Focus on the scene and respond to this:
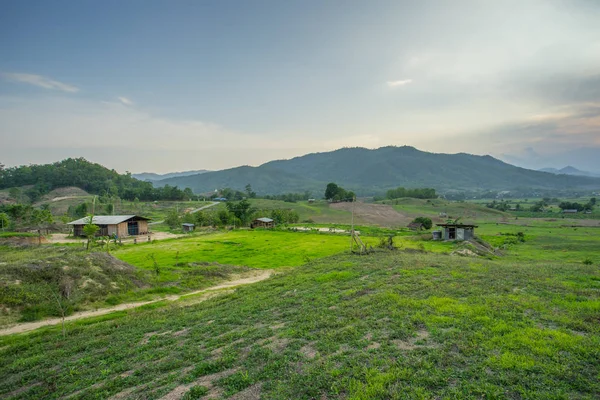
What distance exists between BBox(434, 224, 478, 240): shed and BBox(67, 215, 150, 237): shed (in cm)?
6294

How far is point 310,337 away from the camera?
36.8ft

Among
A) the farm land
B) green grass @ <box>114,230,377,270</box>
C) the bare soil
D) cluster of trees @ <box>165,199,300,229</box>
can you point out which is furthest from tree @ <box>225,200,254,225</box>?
the farm land

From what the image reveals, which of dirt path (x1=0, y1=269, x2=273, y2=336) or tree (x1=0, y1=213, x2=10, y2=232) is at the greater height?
tree (x1=0, y1=213, x2=10, y2=232)

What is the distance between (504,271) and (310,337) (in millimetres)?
15416

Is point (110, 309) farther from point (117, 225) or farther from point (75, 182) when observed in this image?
point (75, 182)

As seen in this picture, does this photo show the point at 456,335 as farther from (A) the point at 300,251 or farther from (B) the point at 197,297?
(A) the point at 300,251

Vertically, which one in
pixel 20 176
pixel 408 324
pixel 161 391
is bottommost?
pixel 161 391

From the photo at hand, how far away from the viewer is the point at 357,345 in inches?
399

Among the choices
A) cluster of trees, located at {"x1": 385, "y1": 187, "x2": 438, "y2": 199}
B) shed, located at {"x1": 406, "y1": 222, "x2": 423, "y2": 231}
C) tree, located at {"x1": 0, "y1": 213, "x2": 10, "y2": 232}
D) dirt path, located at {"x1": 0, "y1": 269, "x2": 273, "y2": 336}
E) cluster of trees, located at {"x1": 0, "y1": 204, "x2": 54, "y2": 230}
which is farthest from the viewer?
cluster of trees, located at {"x1": 385, "y1": 187, "x2": 438, "y2": 199}

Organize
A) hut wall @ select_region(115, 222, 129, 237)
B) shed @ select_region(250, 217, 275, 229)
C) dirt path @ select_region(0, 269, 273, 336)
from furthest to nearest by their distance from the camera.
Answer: shed @ select_region(250, 217, 275, 229), hut wall @ select_region(115, 222, 129, 237), dirt path @ select_region(0, 269, 273, 336)

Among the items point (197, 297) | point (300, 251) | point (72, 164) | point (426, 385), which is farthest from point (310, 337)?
point (72, 164)

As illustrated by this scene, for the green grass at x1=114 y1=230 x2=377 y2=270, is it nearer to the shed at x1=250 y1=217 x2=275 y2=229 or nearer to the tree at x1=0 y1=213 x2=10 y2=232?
the shed at x1=250 y1=217 x2=275 y2=229

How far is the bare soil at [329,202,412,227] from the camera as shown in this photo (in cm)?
9079

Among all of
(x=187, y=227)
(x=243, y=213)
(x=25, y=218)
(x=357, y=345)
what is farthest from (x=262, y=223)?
(x=357, y=345)
